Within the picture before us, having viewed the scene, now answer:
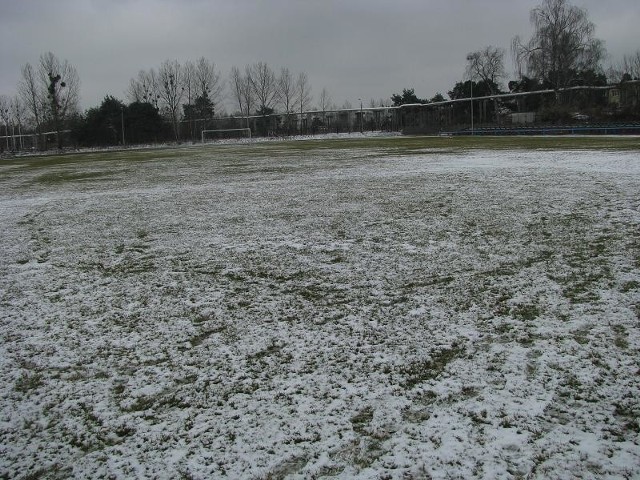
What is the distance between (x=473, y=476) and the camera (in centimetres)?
182

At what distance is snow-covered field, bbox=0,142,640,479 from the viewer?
2.00 meters

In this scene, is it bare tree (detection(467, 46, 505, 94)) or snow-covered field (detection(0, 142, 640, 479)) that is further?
bare tree (detection(467, 46, 505, 94))

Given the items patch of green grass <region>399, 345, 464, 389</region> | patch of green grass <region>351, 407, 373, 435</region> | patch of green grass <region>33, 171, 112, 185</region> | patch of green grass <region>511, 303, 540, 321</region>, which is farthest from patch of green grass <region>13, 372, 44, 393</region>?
patch of green grass <region>33, 171, 112, 185</region>

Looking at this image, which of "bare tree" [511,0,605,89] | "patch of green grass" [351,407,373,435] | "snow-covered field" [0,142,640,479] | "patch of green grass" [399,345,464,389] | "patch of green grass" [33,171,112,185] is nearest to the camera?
"snow-covered field" [0,142,640,479]

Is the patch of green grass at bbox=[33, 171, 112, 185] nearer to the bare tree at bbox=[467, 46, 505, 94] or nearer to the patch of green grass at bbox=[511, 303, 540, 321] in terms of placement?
the patch of green grass at bbox=[511, 303, 540, 321]

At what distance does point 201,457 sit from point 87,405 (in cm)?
82

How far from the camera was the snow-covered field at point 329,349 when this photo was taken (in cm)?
200

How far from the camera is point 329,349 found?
9.38 ft

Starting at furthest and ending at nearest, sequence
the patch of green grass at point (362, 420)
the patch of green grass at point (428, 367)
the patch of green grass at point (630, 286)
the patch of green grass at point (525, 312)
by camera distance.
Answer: the patch of green grass at point (630, 286)
the patch of green grass at point (525, 312)
the patch of green grass at point (428, 367)
the patch of green grass at point (362, 420)

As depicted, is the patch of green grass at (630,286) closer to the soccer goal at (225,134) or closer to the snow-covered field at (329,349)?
the snow-covered field at (329,349)

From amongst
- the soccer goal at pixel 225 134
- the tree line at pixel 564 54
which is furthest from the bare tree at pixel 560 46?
the soccer goal at pixel 225 134

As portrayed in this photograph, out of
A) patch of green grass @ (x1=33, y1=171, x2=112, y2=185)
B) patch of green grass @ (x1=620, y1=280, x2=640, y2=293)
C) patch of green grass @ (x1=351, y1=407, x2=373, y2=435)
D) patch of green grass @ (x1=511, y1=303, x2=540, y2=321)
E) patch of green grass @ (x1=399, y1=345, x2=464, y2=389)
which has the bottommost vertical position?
patch of green grass @ (x1=351, y1=407, x2=373, y2=435)

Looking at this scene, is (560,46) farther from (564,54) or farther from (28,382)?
(28,382)

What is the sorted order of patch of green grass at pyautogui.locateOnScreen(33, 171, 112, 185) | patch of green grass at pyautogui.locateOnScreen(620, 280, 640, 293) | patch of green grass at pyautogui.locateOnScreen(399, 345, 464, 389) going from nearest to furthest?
patch of green grass at pyautogui.locateOnScreen(399, 345, 464, 389) → patch of green grass at pyautogui.locateOnScreen(620, 280, 640, 293) → patch of green grass at pyautogui.locateOnScreen(33, 171, 112, 185)
